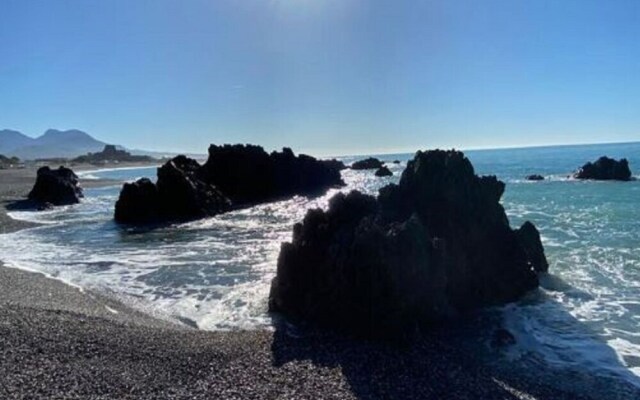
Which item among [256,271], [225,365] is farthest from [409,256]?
[256,271]

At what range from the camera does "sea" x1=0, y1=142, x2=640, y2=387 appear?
17.4 m

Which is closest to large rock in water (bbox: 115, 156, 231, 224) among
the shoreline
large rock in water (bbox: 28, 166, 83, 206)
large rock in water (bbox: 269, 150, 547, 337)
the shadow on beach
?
large rock in water (bbox: 28, 166, 83, 206)

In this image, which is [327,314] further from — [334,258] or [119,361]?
[119,361]

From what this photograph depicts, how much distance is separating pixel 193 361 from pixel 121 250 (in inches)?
846

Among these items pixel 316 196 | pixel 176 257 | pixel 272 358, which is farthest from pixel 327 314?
pixel 316 196

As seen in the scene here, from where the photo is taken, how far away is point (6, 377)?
11859 millimetres

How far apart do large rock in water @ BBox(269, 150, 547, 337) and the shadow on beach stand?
1026 mm

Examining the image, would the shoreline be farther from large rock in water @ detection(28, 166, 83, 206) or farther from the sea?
large rock in water @ detection(28, 166, 83, 206)

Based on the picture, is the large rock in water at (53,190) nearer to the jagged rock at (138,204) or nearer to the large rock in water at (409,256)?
the jagged rock at (138,204)

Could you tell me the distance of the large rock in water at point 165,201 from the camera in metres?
48.5

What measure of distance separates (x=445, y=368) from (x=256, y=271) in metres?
14.1

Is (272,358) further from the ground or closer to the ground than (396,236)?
closer to the ground

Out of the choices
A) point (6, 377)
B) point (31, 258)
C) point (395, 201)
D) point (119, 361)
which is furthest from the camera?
point (31, 258)

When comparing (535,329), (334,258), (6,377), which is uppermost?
(334,258)
